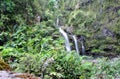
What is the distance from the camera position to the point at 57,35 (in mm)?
12742

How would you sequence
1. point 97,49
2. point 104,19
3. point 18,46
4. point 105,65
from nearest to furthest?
point 105,65
point 18,46
point 97,49
point 104,19

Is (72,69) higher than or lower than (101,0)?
lower

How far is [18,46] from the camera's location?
28.7 feet

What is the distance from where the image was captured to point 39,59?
6156mm

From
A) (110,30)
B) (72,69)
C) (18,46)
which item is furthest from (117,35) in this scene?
(72,69)

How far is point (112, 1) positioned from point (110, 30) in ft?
6.91

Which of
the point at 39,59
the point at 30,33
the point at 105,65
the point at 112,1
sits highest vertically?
the point at 112,1

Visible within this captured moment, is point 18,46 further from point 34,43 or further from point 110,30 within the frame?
point 110,30

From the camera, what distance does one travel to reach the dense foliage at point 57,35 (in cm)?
623

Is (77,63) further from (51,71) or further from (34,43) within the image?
(34,43)

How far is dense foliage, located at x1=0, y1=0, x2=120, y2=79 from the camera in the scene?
6.23 m

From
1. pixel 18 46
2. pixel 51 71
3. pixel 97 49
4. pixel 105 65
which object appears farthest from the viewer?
pixel 97 49

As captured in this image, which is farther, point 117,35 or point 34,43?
point 117,35

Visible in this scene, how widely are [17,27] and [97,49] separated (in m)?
5.34
